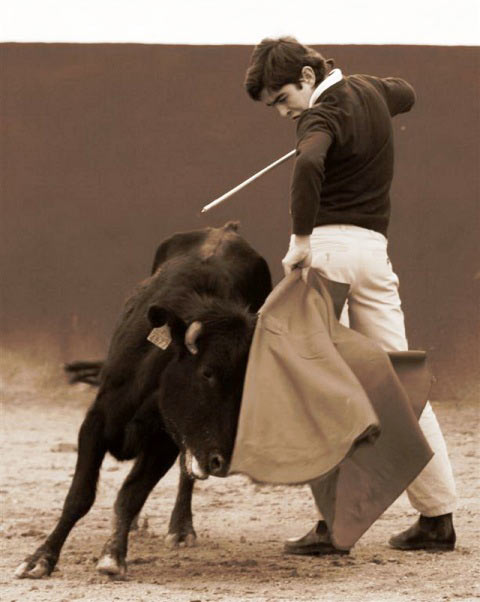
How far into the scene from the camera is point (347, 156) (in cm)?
429

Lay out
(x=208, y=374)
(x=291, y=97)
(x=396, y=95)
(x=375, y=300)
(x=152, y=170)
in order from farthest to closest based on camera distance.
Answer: (x=152, y=170) < (x=396, y=95) < (x=375, y=300) < (x=291, y=97) < (x=208, y=374)

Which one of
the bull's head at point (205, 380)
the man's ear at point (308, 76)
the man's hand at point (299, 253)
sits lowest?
the bull's head at point (205, 380)

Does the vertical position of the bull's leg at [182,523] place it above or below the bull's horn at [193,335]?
below

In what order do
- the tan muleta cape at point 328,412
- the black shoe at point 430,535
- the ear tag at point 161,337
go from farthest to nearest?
the black shoe at point 430,535, the ear tag at point 161,337, the tan muleta cape at point 328,412

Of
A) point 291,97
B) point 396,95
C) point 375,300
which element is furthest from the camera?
point 396,95

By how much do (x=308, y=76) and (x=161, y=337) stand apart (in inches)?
35.4

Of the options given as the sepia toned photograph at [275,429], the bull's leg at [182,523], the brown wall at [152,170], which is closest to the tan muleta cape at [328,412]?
the sepia toned photograph at [275,429]

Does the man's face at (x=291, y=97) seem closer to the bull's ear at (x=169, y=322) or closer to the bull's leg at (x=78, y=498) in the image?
the bull's ear at (x=169, y=322)

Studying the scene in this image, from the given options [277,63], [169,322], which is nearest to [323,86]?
Answer: [277,63]

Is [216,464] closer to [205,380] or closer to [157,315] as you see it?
[205,380]

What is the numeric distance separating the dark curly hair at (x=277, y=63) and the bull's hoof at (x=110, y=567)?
144 centimetres

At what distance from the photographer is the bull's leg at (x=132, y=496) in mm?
4207

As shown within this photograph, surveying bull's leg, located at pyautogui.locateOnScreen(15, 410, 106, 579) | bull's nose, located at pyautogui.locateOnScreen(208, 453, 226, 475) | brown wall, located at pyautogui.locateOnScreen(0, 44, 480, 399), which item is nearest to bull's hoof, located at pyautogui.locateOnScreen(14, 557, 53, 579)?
bull's leg, located at pyautogui.locateOnScreen(15, 410, 106, 579)

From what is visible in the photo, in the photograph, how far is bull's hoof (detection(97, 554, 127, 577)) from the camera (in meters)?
4.18
